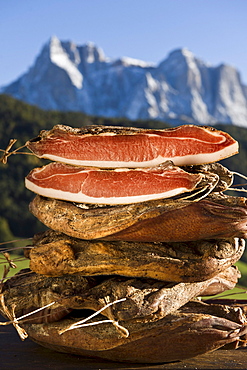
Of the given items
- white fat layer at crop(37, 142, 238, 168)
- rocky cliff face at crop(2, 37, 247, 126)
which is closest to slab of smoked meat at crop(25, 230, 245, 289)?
white fat layer at crop(37, 142, 238, 168)

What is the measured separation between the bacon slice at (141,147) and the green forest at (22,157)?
4.83m

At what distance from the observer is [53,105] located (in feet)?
129

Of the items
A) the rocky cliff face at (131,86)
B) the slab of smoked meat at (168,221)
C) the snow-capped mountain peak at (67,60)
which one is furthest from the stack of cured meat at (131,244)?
the snow-capped mountain peak at (67,60)

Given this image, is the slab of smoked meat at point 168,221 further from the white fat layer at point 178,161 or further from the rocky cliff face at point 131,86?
the rocky cliff face at point 131,86

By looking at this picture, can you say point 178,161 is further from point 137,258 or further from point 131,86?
point 131,86

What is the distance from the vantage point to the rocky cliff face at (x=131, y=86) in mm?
37062

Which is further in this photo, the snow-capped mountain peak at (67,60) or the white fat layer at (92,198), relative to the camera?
the snow-capped mountain peak at (67,60)

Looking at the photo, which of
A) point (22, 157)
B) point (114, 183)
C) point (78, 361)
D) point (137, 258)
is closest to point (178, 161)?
point (114, 183)

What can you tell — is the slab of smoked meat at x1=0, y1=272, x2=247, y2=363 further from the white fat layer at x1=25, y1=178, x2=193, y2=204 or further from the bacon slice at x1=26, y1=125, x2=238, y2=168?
the bacon slice at x1=26, y1=125, x2=238, y2=168

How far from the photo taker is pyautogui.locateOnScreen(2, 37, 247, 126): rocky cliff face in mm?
37062

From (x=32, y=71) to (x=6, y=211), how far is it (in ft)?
130

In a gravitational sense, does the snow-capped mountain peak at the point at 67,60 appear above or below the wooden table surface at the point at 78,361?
below

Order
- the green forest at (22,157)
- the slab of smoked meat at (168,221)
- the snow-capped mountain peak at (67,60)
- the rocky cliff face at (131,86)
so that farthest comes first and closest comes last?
the snow-capped mountain peak at (67,60) → the rocky cliff face at (131,86) → the green forest at (22,157) → the slab of smoked meat at (168,221)

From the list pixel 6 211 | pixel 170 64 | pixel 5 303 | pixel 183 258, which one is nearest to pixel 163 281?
pixel 183 258
